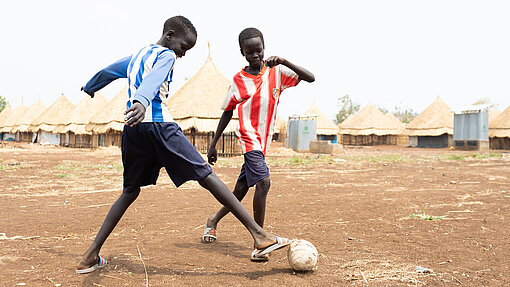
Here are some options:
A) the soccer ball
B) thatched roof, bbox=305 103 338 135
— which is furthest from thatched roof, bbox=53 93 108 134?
the soccer ball

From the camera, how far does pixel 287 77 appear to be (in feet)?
9.89

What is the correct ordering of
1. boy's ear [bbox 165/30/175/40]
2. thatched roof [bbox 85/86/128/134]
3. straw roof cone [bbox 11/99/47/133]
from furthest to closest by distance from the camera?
straw roof cone [bbox 11/99/47/133] → thatched roof [bbox 85/86/128/134] → boy's ear [bbox 165/30/175/40]

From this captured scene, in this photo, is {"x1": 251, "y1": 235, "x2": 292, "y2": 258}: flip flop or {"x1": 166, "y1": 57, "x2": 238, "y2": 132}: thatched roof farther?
{"x1": 166, "y1": 57, "x2": 238, "y2": 132}: thatched roof

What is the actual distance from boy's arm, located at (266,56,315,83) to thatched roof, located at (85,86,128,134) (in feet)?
76.0

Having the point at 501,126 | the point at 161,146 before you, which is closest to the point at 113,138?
the point at 161,146

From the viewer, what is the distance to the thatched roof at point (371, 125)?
3981 cm

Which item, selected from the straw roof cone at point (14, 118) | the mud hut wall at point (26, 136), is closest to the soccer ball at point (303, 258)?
the mud hut wall at point (26, 136)

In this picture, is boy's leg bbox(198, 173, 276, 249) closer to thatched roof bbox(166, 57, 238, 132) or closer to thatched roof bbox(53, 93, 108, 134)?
thatched roof bbox(166, 57, 238, 132)

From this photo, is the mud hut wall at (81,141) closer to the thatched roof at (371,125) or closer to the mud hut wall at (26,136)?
the mud hut wall at (26,136)

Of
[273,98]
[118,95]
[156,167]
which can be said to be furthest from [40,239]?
[118,95]

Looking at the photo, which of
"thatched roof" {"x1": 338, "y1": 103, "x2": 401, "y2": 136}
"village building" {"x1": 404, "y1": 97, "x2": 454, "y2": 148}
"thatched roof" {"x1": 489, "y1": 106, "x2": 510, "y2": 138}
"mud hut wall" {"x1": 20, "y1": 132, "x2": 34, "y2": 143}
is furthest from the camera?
"mud hut wall" {"x1": 20, "y1": 132, "x2": 34, "y2": 143}

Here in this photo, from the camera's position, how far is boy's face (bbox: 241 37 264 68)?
2885 mm

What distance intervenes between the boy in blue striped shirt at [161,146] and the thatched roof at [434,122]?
34948mm

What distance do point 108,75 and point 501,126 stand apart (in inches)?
1421
